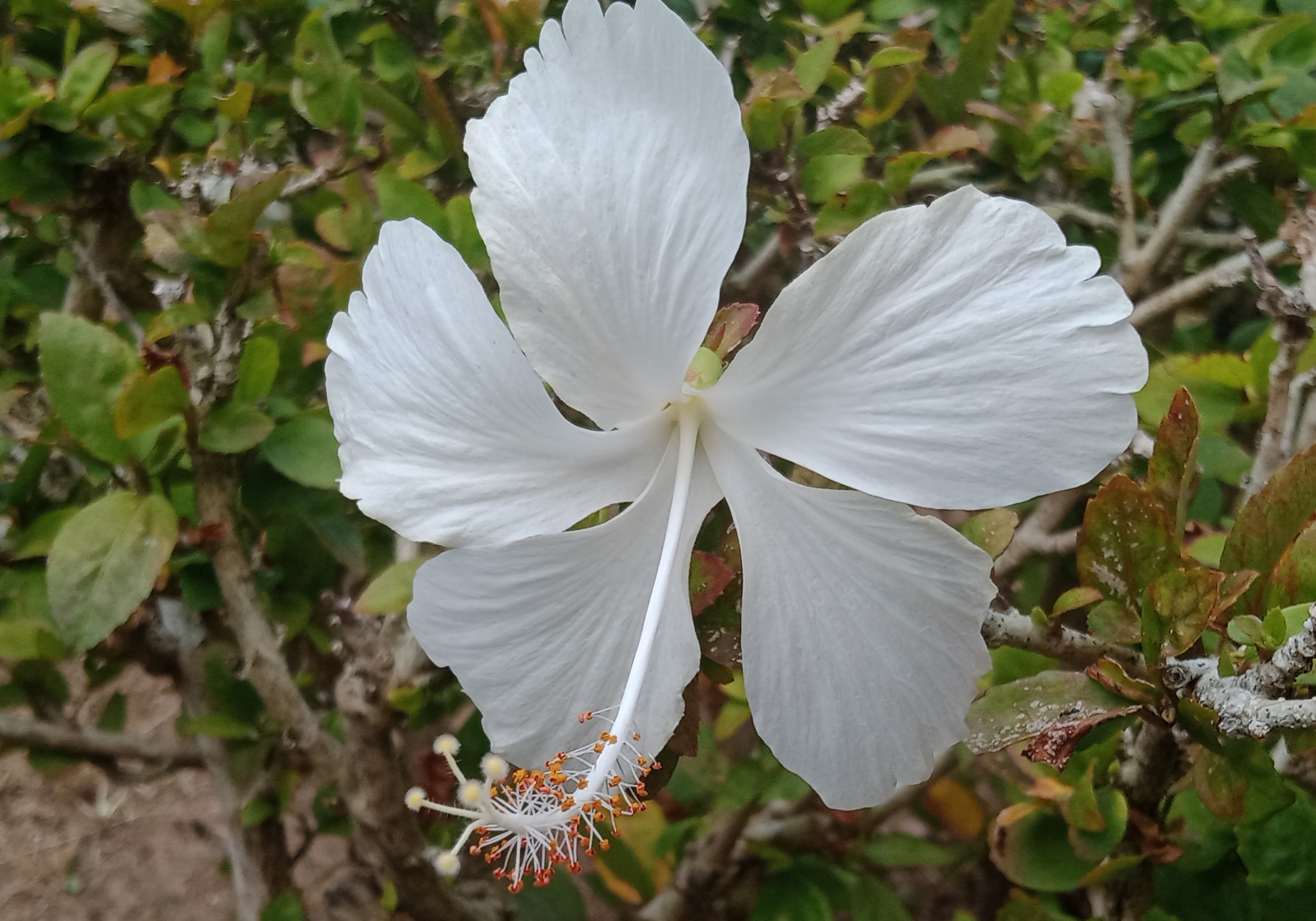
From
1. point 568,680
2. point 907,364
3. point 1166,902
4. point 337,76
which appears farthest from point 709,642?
point 337,76

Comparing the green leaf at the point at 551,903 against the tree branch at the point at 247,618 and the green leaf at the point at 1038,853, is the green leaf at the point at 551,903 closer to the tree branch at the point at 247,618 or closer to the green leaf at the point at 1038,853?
the tree branch at the point at 247,618

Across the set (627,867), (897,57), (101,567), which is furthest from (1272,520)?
(627,867)

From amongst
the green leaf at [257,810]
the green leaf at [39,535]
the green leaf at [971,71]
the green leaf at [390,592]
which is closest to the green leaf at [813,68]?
the green leaf at [971,71]

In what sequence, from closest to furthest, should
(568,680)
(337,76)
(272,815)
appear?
1. (568,680)
2. (337,76)
3. (272,815)

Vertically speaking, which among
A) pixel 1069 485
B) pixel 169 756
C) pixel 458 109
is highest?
pixel 1069 485

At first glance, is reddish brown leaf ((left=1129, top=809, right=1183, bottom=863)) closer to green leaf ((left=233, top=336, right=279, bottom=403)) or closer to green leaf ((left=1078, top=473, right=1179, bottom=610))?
green leaf ((left=1078, top=473, right=1179, bottom=610))

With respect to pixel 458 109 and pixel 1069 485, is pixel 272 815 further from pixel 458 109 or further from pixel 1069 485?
pixel 1069 485

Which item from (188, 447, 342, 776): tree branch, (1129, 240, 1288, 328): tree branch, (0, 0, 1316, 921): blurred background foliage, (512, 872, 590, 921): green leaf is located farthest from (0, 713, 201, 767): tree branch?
(1129, 240, 1288, 328): tree branch
